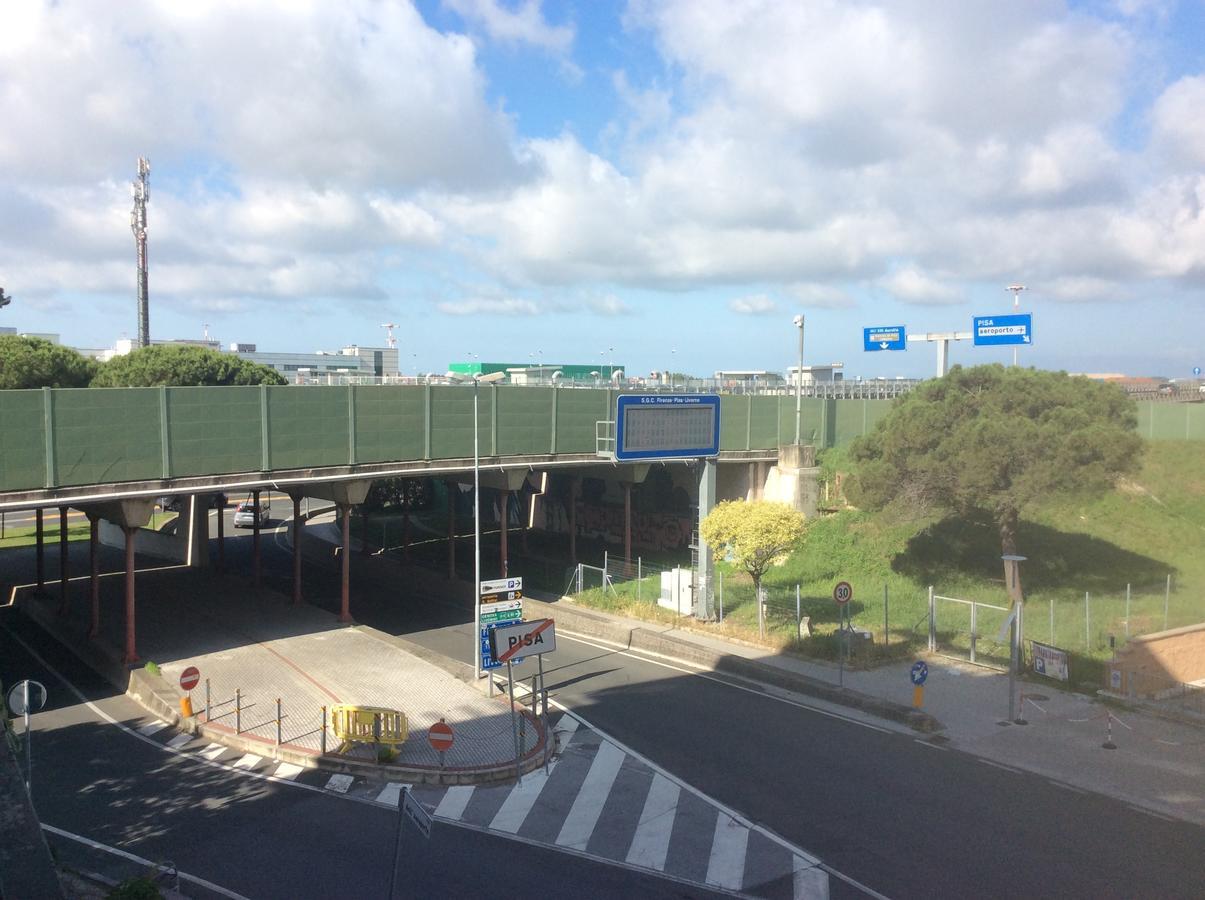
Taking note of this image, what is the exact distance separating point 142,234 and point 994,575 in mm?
61763

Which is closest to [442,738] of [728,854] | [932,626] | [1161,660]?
[728,854]

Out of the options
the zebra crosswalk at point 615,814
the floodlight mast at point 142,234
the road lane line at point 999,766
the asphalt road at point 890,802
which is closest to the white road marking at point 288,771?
the zebra crosswalk at point 615,814

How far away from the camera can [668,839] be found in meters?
12.9

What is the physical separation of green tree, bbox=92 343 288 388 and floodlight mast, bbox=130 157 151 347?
2780cm

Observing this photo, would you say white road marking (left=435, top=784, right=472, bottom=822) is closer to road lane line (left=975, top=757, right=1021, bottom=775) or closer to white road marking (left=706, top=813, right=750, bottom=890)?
white road marking (left=706, top=813, right=750, bottom=890)

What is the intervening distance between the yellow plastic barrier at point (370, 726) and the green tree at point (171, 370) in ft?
75.5

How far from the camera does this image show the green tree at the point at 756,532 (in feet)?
81.4

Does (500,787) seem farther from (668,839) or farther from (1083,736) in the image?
(1083,736)

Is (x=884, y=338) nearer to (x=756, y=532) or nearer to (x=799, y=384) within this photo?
(x=799, y=384)

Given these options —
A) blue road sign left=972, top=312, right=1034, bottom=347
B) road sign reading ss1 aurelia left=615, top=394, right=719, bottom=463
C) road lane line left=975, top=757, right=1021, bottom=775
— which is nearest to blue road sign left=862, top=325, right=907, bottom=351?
blue road sign left=972, top=312, right=1034, bottom=347

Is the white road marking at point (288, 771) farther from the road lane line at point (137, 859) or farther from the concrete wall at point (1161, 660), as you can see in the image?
the concrete wall at point (1161, 660)

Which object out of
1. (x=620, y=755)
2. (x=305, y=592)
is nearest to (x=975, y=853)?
(x=620, y=755)

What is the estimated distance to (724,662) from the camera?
2259 cm

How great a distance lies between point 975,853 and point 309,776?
406 inches
